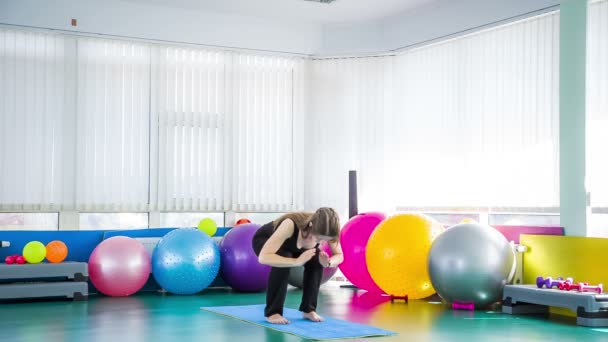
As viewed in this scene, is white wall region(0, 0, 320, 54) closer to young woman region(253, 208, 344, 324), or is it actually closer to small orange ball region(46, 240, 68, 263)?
small orange ball region(46, 240, 68, 263)

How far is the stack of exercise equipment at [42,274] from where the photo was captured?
20.9ft

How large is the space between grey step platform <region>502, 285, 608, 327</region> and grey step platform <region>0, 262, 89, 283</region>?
371 centimetres

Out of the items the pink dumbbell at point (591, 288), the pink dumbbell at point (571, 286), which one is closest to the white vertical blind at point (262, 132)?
the pink dumbbell at point (571, 286)

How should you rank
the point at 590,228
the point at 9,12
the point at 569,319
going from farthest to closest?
the point at 9,12 → the point at 590,228 → the point at 569,319

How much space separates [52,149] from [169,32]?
1793 mm

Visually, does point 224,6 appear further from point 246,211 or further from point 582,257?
point 582,257

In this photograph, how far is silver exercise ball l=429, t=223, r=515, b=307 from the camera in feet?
19.3

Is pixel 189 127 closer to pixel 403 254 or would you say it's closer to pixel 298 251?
pixel 403 254

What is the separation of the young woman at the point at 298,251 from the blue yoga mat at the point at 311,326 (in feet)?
0.31

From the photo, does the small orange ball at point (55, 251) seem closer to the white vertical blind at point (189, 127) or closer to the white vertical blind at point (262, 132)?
the white vertical blind at point (189, 127)

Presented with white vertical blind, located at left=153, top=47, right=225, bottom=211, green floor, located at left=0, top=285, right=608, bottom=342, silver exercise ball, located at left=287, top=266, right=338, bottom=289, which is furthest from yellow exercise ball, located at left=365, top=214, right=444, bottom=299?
white vertical blind, located at left=153, top=47, right=225, bottom=211

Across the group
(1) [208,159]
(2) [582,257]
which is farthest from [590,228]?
(1) [208,159]

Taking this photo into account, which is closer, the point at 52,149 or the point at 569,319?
the point at 569,319

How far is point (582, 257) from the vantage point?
231 inches
